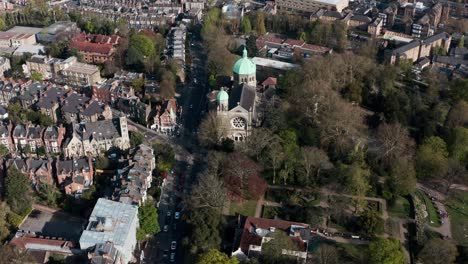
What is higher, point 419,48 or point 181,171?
point 419,48

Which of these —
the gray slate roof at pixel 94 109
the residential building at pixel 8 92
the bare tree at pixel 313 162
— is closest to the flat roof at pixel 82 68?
the residential building at pixel 8 92

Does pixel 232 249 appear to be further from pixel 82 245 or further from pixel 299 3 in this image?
pixel 299 3

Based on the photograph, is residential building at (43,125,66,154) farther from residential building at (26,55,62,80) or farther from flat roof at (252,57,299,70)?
flat roof at (252,57,299,70)

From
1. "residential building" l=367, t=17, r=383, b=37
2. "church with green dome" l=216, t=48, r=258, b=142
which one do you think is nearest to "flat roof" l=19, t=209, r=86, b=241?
"church with green dome" l=216, t=48, r=258, b=142

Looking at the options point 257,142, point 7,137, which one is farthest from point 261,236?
point 7,137

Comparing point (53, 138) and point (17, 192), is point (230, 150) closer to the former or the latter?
point (53, 138)

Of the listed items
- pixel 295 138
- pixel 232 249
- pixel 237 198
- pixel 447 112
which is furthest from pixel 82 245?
pixel 447 112

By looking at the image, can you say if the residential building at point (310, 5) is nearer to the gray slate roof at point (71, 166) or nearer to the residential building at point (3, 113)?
the residential building at point (3, 113)
